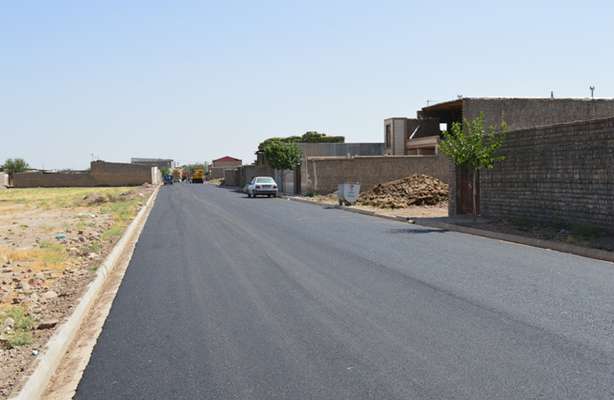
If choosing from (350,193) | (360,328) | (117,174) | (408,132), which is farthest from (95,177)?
(360,328)

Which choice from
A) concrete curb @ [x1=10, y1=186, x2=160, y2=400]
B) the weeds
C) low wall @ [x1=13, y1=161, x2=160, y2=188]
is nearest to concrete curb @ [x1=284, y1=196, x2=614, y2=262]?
concrete curb @ [x1=10, y1=186, x2=160, y2=400]

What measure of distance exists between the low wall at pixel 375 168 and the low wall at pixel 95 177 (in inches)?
2685

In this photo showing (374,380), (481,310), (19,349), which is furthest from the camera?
(481,310)

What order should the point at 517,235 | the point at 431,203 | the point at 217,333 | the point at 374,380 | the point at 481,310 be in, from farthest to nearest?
the point at 431,203 < the point at 517,235 < the point at 481,310 < the point at 217,333 < the point at 374,380

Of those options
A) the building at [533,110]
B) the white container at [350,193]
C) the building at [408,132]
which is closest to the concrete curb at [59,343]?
the white container at [350,193]

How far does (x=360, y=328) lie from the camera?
26.0 ft

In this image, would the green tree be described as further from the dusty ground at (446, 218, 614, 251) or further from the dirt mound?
the dirt mound

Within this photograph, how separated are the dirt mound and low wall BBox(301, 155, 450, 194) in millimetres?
7300

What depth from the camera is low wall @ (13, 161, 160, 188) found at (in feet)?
368

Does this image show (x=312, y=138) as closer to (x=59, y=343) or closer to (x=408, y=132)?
(x=408, y=132)

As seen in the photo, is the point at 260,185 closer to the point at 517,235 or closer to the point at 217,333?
the point at 517,235

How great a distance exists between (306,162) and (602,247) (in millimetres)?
36899

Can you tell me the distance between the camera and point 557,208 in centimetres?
1956

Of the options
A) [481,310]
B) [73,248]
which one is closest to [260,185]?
[73,248]
